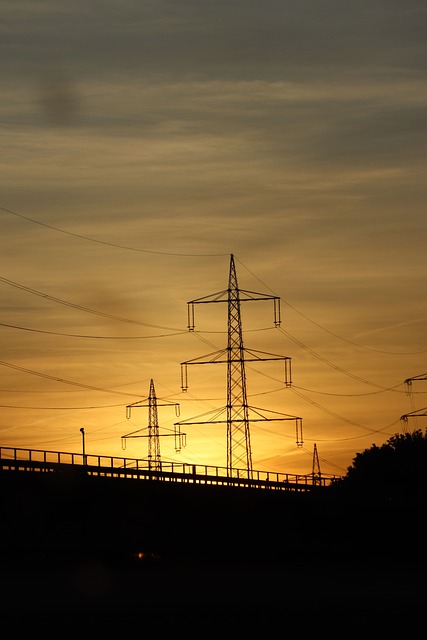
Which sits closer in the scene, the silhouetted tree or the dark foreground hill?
the dark foreground hill

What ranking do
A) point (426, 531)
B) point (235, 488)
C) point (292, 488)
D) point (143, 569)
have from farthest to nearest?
point (426, 531), point (292, 488), point (235, 488), point (143, 569)

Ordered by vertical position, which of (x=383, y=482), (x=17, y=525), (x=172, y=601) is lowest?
(x=172, y=601)

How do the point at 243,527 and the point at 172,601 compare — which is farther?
the point at 243,527

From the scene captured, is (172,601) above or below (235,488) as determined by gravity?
below

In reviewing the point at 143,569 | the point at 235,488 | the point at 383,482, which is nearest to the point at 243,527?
the point at 235,488

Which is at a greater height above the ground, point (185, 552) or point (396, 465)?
point (396, 465)

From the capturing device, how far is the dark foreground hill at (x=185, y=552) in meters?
63.4

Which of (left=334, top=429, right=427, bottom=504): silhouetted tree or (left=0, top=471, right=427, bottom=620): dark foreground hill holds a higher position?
(left=334, top=429, right=427, bottom=504): silhouetted tree

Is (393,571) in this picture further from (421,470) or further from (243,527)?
(421,470)

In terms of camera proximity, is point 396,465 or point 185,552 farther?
point 396,465

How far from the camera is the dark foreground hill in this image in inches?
2496

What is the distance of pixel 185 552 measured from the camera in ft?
304

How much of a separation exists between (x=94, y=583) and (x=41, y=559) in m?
9.98

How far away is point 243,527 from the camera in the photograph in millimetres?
99438
